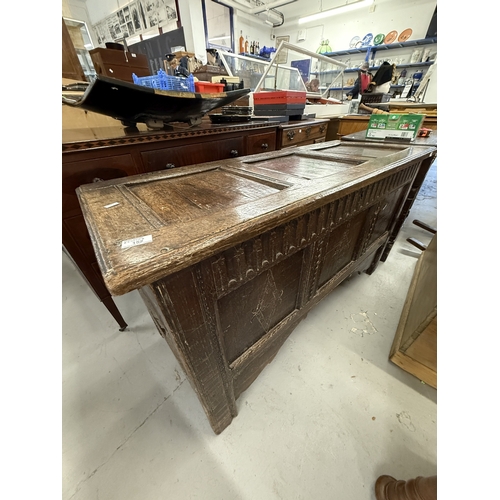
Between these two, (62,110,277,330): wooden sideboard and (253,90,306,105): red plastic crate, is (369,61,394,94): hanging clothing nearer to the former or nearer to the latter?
(253,90,306,105): red plastic crate

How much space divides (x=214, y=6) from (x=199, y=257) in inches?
224

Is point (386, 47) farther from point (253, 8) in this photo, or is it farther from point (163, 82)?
point (163, 82)

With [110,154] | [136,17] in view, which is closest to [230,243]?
[110,154]

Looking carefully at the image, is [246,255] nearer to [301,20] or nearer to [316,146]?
[316,146]

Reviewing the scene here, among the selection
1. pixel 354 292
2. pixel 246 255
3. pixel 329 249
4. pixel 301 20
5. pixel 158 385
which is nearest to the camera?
pixel 246 255

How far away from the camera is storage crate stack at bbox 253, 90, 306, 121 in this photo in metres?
1.59

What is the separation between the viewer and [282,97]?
1.59m

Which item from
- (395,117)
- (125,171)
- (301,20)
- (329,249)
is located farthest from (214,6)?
(329,249)

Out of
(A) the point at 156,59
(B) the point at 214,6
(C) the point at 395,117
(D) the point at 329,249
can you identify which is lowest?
(D) the point at 329,249

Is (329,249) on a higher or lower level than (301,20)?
lower

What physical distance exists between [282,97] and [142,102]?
3.75ft

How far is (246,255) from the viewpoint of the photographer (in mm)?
496

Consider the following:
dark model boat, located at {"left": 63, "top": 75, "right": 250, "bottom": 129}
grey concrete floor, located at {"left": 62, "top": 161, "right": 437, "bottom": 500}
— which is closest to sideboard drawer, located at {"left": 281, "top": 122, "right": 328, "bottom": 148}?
dark model boat, located at {"left": 63, "top": 75, "right": 250, "bottom": 129}

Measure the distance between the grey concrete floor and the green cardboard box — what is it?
1.10 m
